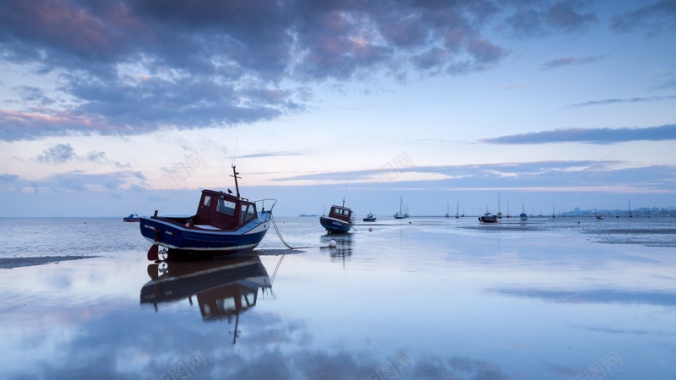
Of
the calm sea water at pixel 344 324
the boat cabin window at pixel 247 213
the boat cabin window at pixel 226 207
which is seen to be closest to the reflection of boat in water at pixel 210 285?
the calm sea water at pixel 344 324

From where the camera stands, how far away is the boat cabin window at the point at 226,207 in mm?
26062

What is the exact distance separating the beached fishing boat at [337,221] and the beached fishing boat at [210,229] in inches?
932

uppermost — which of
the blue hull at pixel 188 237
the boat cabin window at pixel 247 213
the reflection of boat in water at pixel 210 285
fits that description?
the boat cabin window at pixel 247 213

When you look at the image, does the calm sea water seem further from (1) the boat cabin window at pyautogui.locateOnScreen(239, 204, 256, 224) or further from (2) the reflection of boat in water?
(1) the boat cabin window at pyautogui.locateOnScreen(239, 204, 256, 224)

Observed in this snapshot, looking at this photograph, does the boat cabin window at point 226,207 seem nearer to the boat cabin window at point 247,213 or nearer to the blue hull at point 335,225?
the boat cabin window at point 247,213

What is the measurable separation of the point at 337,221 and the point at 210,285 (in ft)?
123

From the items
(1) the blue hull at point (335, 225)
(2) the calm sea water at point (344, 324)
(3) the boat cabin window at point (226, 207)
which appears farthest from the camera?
(1) the blue hull at point (335, 225)

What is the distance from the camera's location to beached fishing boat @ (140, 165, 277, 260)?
2236 centimetres

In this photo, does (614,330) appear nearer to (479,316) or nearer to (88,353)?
(479,316)

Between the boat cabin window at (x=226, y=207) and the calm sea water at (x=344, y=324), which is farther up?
the boat cabin window at (x=226, y=207)

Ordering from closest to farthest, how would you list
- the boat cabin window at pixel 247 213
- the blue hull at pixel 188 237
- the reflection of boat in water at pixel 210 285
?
1. the reflection of boat in water at pixel 210 285
2. the blue hull at pixel 188 237
3. the boat cabin window at pixel 247 213

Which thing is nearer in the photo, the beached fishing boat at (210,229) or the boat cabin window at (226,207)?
the beached fishing boat at (210,229)

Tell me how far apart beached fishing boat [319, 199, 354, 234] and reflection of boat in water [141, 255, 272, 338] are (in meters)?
29.9

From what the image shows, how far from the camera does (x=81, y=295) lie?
13.8 meters
